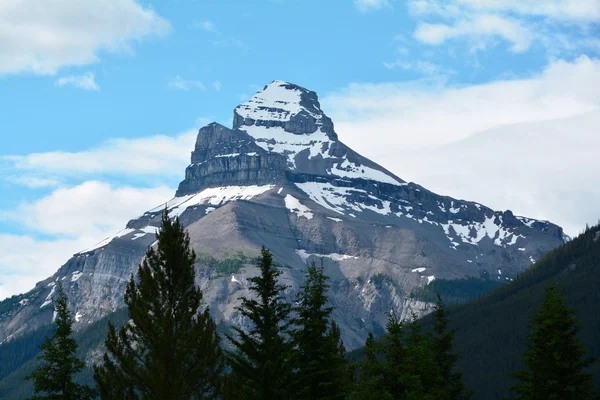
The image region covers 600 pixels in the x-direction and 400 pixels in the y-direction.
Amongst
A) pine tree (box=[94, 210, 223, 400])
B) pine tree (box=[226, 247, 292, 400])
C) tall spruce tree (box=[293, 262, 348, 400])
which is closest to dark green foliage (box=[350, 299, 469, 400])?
tall spruce tree (box=[293, 262, 348, 400])

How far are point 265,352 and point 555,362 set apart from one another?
1605 cm

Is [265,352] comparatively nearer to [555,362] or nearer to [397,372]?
[397,372]

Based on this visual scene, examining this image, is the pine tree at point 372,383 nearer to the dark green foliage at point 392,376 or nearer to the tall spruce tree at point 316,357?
the dark green foliage at point 392,376

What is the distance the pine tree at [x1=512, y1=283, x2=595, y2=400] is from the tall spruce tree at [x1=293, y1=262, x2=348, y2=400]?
1049 centimetres

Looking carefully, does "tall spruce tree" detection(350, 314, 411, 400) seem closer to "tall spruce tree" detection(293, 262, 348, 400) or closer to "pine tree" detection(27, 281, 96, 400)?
"tall spruce tree" detection(293, 262, 348, 400)

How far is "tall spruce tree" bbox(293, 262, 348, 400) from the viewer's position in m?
57.3

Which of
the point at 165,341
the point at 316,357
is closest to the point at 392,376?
the point at 316,357

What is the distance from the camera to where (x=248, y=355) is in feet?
184

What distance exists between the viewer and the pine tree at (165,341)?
4875 cm

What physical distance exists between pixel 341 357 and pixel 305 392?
4.50m

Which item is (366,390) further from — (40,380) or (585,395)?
(40,380)

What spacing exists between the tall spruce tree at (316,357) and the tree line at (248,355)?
6 cm

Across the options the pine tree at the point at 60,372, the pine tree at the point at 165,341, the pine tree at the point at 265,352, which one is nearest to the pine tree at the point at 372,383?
the pine tree at the point at 265,352

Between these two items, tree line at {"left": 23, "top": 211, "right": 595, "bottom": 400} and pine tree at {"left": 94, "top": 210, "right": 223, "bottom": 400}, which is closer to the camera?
pine tree at {"left": 94, "top": 210, "right": 223, "bottom": 400}
